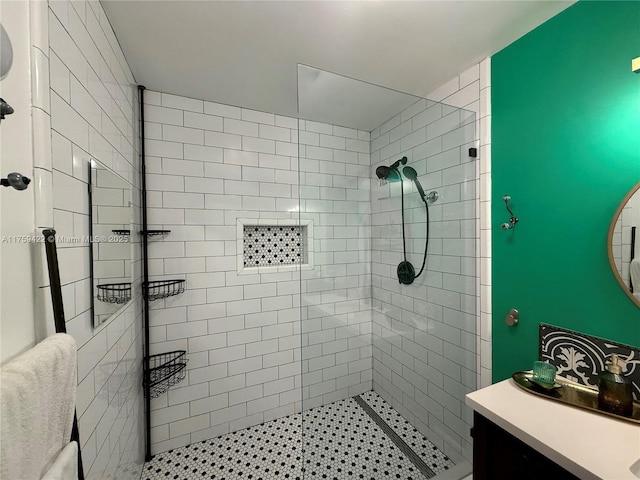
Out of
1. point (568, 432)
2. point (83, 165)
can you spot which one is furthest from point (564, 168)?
point (83, 165)

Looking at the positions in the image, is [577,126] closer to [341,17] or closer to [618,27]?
[618,27]

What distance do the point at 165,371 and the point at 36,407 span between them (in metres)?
1.47

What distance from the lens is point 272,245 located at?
2199 millimetres

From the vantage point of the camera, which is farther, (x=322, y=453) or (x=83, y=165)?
(x=322, y=453)

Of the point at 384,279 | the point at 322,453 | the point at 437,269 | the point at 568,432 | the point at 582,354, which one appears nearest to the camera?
the point at 568,432

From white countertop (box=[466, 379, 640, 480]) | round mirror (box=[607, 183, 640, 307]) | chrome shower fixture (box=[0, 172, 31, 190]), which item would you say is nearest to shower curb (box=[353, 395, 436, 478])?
white countertop (box=[466, 379, 640, 480])

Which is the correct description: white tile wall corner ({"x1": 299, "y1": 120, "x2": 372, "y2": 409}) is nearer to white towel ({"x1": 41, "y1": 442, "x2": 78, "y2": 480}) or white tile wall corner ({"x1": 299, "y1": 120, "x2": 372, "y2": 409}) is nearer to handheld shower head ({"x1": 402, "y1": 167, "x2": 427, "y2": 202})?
handheld shower head ({"x1": 402, "y1": 167, "x2": 427, "y2": 202})

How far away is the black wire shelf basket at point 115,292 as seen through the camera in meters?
1.05

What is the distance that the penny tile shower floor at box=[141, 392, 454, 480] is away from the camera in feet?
5.25

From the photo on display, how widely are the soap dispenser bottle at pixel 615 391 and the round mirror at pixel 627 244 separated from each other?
0.26m

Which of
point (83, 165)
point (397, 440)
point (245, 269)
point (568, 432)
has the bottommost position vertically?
point (397, 440)

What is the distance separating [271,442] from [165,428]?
2.50 feet

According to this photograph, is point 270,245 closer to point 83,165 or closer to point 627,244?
point 83,165

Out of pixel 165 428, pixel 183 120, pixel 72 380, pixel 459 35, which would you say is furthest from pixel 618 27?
pixel 165 428
